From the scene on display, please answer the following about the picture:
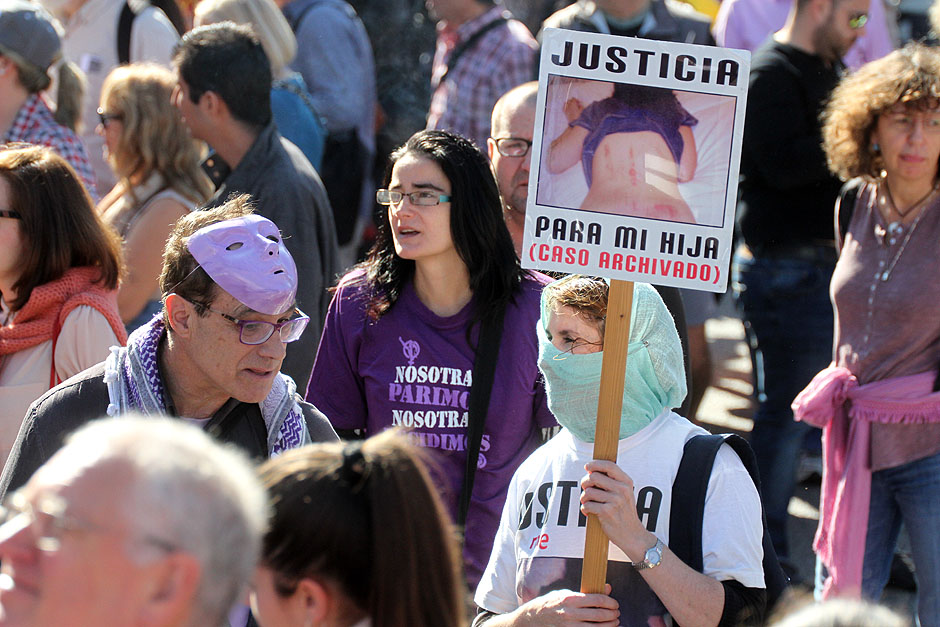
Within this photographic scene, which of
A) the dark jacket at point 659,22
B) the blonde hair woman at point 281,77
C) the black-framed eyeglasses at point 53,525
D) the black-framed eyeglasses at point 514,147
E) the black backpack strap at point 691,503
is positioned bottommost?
the black backpack strap at point 691,503

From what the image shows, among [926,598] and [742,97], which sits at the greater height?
[742,97]

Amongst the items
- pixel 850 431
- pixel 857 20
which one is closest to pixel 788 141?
pixel 857 20

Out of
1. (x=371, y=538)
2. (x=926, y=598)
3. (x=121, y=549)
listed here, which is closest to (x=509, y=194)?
(x=926, y=598)

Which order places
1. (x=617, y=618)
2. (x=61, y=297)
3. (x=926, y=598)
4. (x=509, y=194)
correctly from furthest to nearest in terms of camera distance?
1. (x=509, y=194)
2. (x=926, y=598)
3. (x=61, y=297)
4. (x=617, y=618)

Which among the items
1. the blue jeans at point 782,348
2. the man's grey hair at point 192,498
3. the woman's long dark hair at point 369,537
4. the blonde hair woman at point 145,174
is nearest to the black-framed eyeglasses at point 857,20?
the blue jeans at point 782,348

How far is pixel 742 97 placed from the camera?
2664 mm

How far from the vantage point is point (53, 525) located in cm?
163

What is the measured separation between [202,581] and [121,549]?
12 centimetres

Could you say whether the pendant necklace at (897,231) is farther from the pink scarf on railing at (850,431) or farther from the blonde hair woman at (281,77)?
the blonde hair woman at (281,77)

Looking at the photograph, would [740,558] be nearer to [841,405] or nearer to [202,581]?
[202,581]

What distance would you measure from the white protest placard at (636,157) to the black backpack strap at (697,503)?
0.36 meters

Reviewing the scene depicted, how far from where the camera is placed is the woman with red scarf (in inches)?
135

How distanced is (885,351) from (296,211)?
2123mm

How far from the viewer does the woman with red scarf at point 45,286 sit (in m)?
3.43
